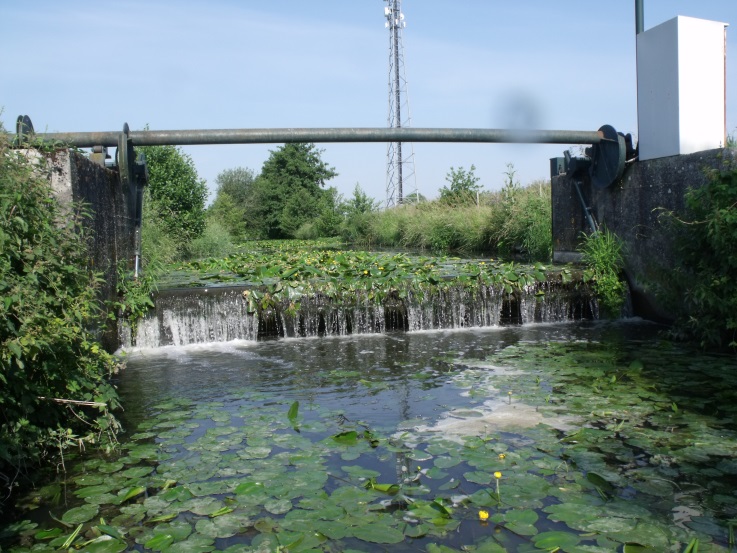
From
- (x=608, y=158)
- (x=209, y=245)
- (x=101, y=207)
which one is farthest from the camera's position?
(x=209, y=245)

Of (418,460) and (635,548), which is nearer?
(635,548)

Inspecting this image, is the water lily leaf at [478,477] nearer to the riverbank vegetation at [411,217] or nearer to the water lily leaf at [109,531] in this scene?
the water lily leaf at [109,531]

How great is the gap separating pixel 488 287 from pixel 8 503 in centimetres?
697

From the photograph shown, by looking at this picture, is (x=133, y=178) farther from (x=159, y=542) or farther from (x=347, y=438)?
(x=159, y=542)

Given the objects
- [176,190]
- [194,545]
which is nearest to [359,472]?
[194,545]

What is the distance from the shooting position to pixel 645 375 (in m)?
6.29

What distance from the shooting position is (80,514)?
357 cm

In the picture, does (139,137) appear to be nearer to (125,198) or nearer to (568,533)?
(125,198)

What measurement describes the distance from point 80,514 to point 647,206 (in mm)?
7870

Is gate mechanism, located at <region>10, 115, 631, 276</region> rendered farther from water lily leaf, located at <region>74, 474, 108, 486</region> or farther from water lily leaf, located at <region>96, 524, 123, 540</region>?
water lily leaf, located at <region>96, 524, 123, 540</region>

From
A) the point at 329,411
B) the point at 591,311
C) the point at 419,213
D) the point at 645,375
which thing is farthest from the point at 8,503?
the point at 419,213

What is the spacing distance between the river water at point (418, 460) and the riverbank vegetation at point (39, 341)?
0.28m

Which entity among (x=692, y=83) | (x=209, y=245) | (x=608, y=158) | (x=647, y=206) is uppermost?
(x=692, y=83)

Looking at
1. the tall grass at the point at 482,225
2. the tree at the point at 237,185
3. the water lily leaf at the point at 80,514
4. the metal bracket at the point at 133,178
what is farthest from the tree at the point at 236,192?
the water lily leaf at the point at 80,514
